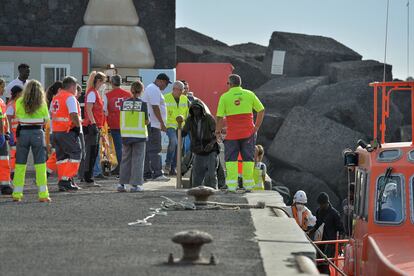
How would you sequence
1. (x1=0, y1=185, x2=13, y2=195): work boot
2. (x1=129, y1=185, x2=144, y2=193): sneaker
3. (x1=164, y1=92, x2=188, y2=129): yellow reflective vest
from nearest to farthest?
(x1=0, y1=185, x2=13, y2=195): work boot, (x1=129, y1=185, x2=144, y2=193): sneaker, (x1=164, y1=92, x2=188, y2=129): yellow reflective vest

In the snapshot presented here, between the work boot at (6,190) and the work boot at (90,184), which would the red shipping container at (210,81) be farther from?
the work boot at (6,190)

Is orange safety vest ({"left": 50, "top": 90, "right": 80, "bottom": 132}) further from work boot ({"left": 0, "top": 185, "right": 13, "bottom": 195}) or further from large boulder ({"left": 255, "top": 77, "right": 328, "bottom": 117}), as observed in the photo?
large boulder ({"left": 255, "top": 77, "right": 328, "bottom": 117})

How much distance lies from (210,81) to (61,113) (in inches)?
642

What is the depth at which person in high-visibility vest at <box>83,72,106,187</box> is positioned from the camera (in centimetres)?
2114

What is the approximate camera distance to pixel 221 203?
666 inches

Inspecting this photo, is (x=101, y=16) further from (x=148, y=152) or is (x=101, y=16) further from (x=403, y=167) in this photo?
(x=403, y=167)

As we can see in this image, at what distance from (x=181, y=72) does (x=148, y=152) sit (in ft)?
44.7

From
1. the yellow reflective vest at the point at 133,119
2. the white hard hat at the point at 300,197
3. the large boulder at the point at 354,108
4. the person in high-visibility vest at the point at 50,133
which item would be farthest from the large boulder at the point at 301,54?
the yellow reflective vest at the point at 133,119

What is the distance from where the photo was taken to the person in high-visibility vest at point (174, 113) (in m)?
24.2

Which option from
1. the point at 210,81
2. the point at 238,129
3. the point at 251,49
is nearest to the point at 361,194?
the point at 238,129

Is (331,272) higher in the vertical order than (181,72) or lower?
lower

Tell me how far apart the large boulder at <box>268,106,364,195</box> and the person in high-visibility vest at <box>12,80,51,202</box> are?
20437mm

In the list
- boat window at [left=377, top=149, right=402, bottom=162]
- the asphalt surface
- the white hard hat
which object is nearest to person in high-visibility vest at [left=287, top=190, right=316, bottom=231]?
the white hard hat

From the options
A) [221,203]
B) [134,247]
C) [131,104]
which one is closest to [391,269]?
[134,247]
